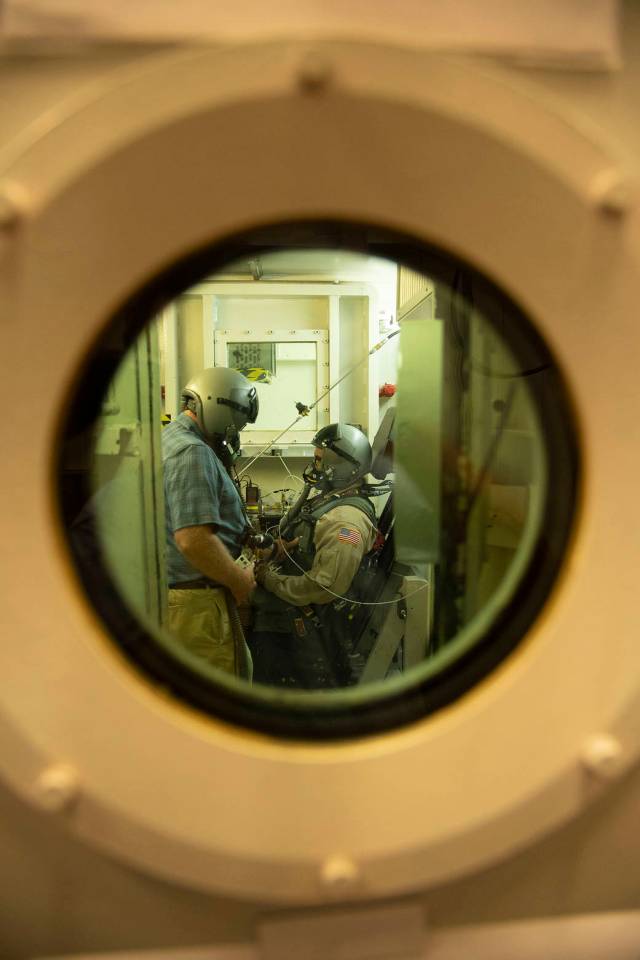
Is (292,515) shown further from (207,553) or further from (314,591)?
(207,553)

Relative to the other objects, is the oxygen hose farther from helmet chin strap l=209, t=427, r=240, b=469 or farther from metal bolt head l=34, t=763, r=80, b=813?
metal bolt head l=34, t=763, r=80, b=813

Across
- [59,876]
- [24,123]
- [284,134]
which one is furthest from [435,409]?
[59,876]

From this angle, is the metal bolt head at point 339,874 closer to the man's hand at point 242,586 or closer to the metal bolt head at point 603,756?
the metal bolt head at point 603,756

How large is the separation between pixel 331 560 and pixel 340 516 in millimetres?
148

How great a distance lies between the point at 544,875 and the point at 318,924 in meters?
0.22

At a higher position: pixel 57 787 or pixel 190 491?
pixel 190 491

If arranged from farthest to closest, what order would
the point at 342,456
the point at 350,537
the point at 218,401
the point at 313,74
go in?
the point at 342,456 → the point at 350,537 → the point at 218,401 → the point at 313,74

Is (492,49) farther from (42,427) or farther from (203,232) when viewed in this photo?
(42,427)

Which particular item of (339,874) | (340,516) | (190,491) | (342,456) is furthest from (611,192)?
(342,456)

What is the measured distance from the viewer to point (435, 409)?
0.80 m

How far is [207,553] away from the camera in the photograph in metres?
1.35

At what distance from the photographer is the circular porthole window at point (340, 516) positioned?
51cm

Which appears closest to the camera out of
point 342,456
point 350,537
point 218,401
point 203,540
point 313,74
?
point 313,74

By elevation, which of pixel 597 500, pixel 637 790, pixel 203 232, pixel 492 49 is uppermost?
pixel 492 49
